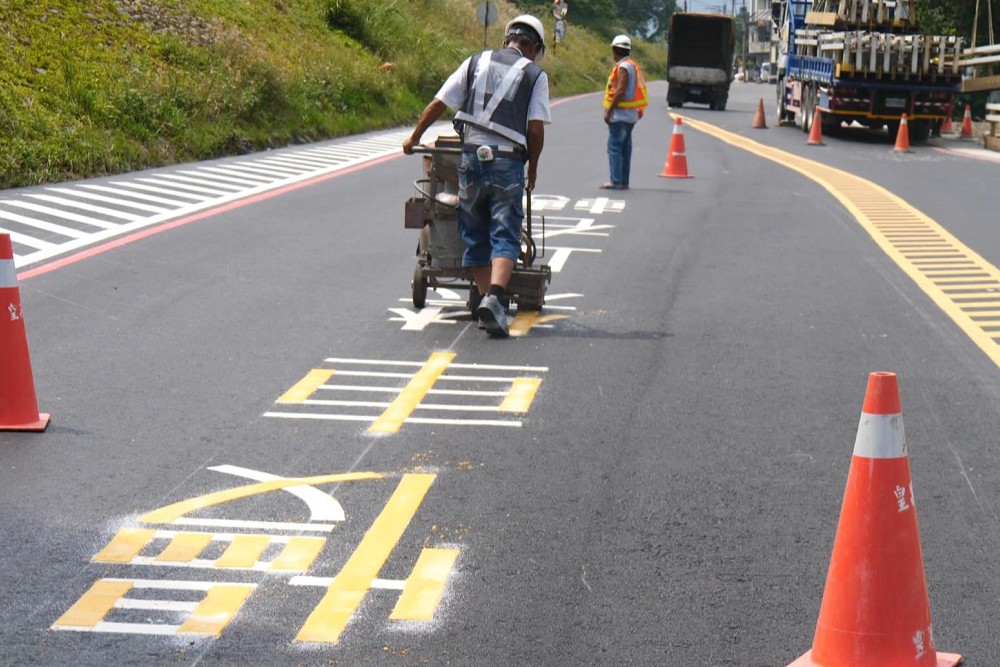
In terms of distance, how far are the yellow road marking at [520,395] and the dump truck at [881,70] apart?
23374 mm

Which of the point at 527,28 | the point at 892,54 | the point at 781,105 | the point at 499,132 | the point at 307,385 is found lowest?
the point at 781,105

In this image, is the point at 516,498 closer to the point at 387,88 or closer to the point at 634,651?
the point at 634,651

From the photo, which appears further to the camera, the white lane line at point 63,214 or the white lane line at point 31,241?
the white lane line at point 63,214

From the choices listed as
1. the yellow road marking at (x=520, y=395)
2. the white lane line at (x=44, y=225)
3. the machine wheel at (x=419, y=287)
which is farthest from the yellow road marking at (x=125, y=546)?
the white lane line at (x=44, y=225)

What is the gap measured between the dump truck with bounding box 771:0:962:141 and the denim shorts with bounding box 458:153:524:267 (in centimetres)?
2203

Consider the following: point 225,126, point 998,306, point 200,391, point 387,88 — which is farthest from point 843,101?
point 200,391

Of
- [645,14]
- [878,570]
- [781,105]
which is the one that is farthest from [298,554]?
[645,14]

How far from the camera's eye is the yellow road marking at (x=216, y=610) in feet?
14.9

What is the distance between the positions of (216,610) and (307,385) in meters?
3.24

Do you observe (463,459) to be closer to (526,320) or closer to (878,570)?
(878,570)

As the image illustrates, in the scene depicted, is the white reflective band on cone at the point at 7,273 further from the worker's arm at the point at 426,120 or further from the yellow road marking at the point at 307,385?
the worker's arm at the point at 426,120

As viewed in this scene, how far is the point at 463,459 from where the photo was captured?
6500mm

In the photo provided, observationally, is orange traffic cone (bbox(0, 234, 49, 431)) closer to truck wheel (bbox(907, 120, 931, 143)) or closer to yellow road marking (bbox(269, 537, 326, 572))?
yellow road marking (bbox(269, 537, 326, 572))

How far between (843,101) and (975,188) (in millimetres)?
10408
